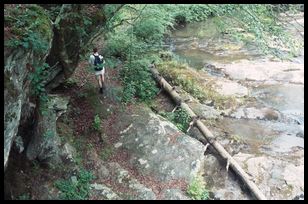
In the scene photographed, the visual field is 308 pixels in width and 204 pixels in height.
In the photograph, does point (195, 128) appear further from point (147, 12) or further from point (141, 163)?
point (147, 12)

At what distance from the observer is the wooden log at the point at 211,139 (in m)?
14.6

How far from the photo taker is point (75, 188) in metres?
12.9

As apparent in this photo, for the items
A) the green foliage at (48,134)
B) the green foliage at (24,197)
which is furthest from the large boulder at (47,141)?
the green foliage at (24,197)

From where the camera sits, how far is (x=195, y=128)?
18.5m

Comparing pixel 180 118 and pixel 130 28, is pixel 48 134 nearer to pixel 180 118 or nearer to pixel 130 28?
pixel 180 118

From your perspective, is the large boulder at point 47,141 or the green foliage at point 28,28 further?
the large boulder at point 47,141

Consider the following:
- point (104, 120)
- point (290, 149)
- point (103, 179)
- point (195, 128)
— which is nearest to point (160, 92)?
point (195, 128)

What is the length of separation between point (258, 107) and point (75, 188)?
11.2 meters

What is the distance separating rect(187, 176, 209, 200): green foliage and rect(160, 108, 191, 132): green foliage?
4.14 metres

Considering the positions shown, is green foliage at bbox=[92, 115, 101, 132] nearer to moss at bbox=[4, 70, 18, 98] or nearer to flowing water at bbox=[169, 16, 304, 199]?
flowing water at bbox=[169, 16, 304, 199]

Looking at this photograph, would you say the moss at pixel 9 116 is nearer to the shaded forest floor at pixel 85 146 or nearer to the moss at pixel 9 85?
the moss at pixel 9 85

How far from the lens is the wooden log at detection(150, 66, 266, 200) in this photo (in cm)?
1461

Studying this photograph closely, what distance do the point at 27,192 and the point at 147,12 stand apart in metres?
10.1

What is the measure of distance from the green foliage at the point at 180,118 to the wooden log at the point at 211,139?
0.25 meters
